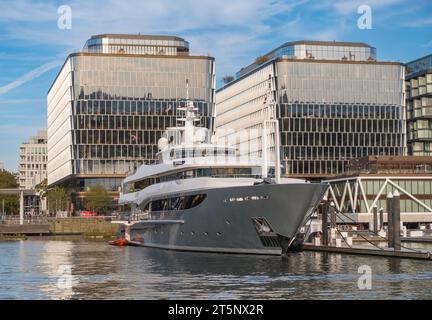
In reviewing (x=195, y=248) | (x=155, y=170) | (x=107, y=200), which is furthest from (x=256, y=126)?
(x=195, y=248)

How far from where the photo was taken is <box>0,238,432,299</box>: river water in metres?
40.8

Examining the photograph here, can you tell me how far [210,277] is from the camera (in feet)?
158

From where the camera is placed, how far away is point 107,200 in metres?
150

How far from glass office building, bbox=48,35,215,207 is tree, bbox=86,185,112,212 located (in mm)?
5197

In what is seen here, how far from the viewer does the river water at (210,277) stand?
134ft

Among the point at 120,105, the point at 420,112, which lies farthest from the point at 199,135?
the point at 420,112

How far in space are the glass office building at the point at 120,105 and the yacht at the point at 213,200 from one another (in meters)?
72.7

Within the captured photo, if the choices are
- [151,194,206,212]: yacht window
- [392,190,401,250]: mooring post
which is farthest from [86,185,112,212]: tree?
[392,190,401,250]: mooring post

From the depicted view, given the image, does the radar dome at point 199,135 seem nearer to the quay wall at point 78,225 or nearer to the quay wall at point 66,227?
the quay wall at point 66,227

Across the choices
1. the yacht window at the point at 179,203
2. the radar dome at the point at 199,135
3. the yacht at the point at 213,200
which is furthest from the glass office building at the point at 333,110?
the yacht window at the point at 179,203

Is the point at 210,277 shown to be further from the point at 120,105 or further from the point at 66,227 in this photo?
the point at 120,105
